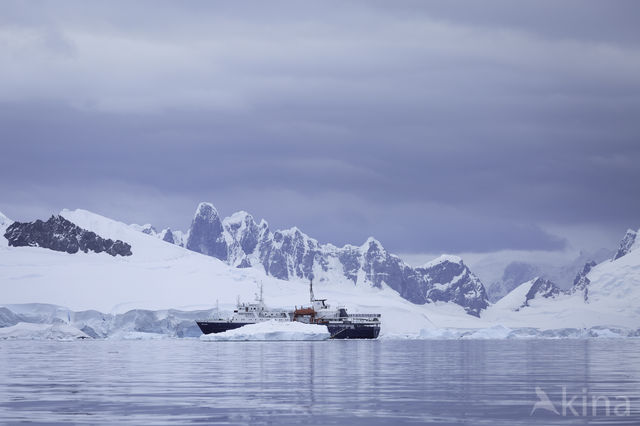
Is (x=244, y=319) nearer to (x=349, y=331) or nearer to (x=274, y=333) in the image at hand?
(x=349, y=331)

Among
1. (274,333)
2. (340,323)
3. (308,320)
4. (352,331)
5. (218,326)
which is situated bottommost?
(352,331)

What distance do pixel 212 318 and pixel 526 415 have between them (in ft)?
450

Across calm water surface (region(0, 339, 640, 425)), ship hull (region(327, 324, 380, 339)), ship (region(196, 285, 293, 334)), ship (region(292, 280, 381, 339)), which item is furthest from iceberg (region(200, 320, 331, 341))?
calm water surface (region(0, 339, 640, 425))

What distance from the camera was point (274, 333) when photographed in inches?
5138

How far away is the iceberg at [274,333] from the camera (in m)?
129

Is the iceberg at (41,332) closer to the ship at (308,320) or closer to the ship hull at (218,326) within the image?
the ship hull at (218,326)

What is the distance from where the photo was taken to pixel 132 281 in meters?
194

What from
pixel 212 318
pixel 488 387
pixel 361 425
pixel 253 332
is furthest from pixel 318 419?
pixel 212 318

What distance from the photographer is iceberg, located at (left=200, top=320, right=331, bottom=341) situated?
129125 millimetres

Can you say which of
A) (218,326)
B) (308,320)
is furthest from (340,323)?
(218,326)

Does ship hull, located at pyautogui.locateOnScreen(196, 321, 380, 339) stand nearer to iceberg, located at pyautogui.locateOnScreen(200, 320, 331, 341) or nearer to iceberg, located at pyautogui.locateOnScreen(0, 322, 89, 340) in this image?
iceberg, located at pyautogui.locateOnScreen(200, 320, 331, 341)

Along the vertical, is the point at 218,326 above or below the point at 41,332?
above

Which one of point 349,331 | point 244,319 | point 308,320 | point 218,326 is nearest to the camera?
point 244,319

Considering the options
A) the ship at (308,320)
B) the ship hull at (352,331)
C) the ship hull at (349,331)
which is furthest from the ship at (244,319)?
the ship hull at (352,331)
